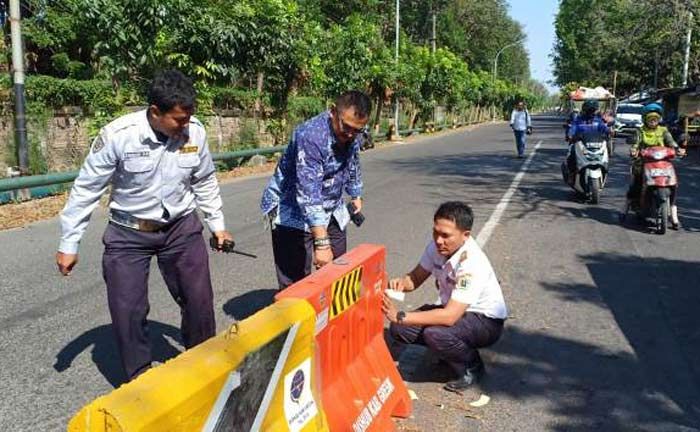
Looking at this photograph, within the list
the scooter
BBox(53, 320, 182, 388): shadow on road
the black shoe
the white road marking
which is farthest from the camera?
the scooter

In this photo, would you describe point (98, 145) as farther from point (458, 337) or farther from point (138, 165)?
point (458, 337)

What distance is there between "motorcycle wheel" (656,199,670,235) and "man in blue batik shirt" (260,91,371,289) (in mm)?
5649

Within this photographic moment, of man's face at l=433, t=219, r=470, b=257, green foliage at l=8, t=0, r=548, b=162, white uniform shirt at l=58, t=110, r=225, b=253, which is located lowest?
man's face at l=433, t=219, r=470, b=257

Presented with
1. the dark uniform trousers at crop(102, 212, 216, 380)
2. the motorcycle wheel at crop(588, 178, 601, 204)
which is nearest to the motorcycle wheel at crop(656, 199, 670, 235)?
the motorcycle wheel at crop(588, 178, 601, 204)

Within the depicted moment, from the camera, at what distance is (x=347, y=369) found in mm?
3312

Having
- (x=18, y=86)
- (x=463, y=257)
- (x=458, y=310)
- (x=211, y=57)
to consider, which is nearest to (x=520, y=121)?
(x=211, y=57)

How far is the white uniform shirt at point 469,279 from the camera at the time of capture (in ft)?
12.7

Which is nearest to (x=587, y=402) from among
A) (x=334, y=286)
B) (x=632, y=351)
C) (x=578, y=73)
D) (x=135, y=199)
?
(x=632, y=351)

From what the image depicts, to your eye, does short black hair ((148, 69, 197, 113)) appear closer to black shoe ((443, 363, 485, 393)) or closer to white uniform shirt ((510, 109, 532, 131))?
black shoe ((443, 363, 485, 393))

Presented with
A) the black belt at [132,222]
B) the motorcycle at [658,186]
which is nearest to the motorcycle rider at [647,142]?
the motorcycle at [658,186]

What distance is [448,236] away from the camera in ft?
12.7

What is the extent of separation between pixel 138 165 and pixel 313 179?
3.24 feet

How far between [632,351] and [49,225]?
7.67m

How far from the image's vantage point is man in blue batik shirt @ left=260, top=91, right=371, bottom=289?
3.78 metres
